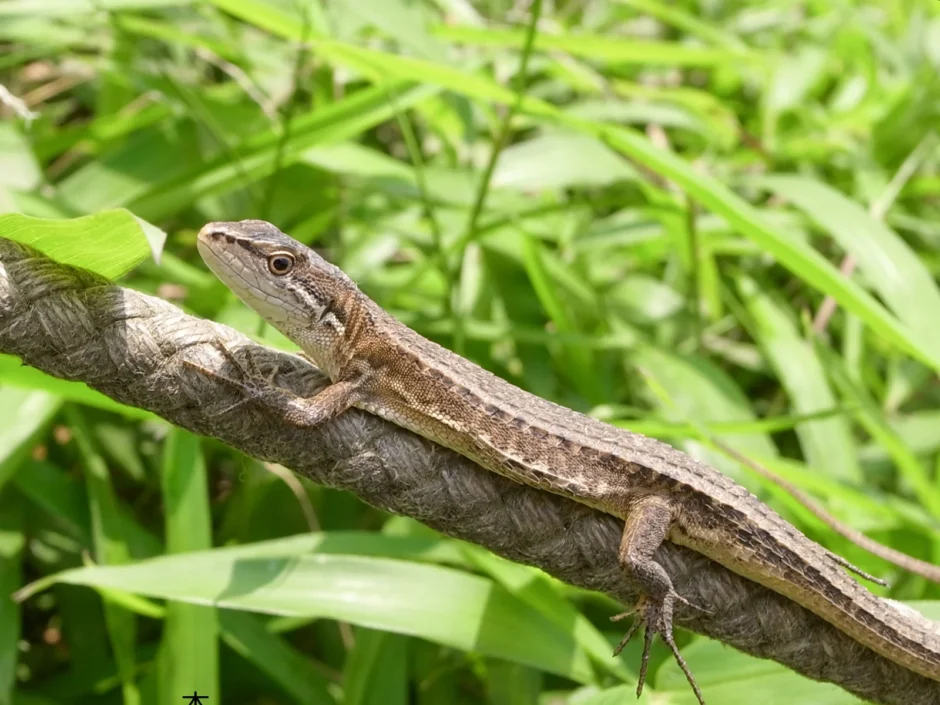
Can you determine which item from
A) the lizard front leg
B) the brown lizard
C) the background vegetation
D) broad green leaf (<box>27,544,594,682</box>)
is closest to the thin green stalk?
the background vegetation

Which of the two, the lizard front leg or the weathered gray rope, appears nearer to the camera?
the weathered gray rope

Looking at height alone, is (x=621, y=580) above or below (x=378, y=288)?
above

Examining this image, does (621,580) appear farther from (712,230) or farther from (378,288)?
(712,230)

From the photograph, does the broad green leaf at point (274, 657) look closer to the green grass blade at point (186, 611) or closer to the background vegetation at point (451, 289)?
the background vegetation at point (451, 289)

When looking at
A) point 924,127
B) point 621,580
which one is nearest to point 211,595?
point 621,580

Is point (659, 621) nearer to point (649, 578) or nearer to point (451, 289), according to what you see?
point (649, 578)

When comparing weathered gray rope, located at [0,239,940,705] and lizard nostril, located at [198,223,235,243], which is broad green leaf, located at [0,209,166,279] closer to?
weathered gray rope, located at [0,239,940,705]

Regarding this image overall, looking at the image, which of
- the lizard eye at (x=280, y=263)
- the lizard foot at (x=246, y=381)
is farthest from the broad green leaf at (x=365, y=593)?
the lizard eye at (x=280, y=263)
